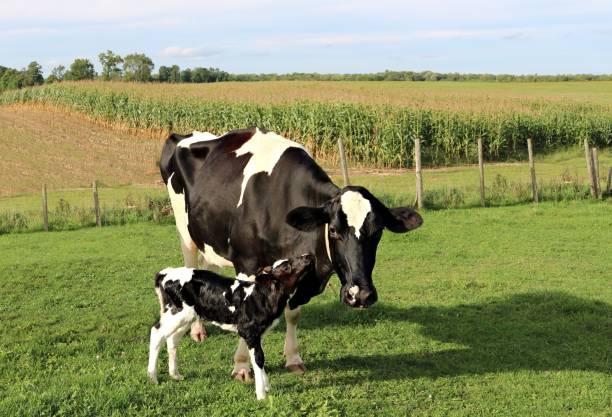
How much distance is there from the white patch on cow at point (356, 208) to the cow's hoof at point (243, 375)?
1.94m

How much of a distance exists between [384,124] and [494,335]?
22.5 meters

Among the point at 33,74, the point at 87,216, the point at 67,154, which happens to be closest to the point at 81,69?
the point at 33,74

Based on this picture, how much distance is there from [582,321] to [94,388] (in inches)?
248

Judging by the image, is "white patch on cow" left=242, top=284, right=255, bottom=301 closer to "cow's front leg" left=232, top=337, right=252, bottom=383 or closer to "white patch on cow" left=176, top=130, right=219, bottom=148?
"cow's front leg" left=232, top=337, right=252, bottom=383

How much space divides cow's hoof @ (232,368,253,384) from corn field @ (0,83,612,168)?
24.0m

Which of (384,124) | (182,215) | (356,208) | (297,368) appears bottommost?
(297,368)

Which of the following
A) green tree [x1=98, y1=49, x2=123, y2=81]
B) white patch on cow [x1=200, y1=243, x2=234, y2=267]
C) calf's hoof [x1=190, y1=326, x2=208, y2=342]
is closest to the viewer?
white patch on cow [x1=200, y1=243, x2=234, y2=267]

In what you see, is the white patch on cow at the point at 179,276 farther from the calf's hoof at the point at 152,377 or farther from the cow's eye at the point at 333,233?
the cow's eye at the point at 333,233

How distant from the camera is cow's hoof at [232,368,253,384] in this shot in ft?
22.6

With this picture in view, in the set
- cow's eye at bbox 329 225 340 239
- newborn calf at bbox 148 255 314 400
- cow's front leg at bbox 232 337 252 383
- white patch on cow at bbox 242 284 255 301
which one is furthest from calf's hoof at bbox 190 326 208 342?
cow's eye at bbox 329 225 340 239

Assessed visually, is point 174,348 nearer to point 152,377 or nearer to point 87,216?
point 152,377

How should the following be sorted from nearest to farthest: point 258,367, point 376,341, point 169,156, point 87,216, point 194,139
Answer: point 258,367 → point 376,341 → point 194,139 → point 169,156 → point 87,216

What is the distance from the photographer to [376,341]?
8.41 meters

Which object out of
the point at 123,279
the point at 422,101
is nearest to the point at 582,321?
the point at 123,279
